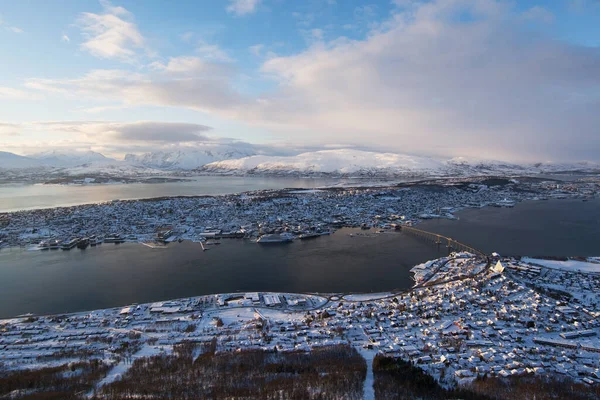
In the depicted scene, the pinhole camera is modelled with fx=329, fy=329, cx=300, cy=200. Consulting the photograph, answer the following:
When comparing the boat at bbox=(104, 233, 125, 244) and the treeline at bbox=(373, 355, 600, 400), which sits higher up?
the boat at bbox=(104, 233, 125, 244)

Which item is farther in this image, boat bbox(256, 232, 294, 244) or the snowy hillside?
the snowy hillside

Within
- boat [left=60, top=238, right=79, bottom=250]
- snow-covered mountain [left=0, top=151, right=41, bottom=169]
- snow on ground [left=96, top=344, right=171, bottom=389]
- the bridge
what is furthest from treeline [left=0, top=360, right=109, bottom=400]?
snow-covered mountain [left=0, top=151, right=41, bottom=169]

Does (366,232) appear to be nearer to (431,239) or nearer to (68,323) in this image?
(431,239)

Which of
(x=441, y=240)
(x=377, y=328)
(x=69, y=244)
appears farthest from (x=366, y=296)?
(x=69, y=244)

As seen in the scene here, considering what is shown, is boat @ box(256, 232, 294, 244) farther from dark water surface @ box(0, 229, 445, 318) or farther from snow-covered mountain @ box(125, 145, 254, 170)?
snow-covered mountain @ box(125, 145, 254, 170)

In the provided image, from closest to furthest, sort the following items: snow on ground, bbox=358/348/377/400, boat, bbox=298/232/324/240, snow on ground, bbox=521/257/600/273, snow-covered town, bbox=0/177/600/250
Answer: snow on ground, bbox=358/348/377/400 → snow on ground, bbox=521/257/600/273 → boat, bbox=298/232/324/240 → snow-covered town, bbox=0/177/600/250

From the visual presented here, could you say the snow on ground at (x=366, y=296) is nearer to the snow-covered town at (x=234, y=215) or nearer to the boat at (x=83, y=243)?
the snow-covered town at (x=234, y=215)

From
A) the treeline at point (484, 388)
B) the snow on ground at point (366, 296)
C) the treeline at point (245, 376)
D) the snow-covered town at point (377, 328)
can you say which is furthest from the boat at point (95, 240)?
the treeline at point (484, 388)
